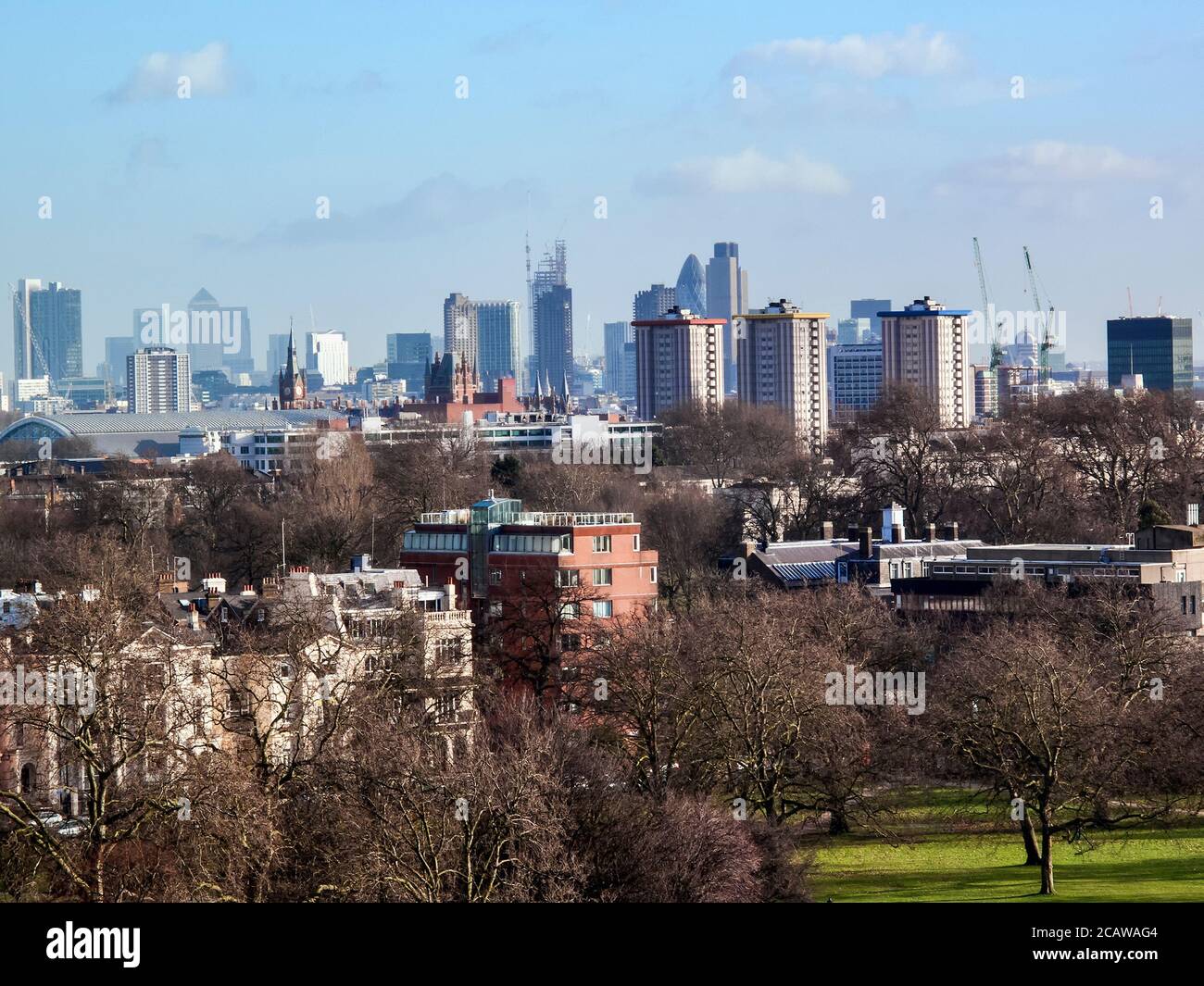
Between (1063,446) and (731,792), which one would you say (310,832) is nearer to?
(731,792)

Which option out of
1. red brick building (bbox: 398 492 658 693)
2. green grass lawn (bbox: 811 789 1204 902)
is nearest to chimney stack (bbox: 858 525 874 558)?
red brick building (bbox: 398 492 658 693)

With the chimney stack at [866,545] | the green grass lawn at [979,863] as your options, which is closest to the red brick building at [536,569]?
the green grass lawn at [979,863]

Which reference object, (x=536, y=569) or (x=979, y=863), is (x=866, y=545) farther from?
(x=979, y=863)

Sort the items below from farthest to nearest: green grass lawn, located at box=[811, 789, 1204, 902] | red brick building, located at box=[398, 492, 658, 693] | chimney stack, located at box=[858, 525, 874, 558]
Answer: chimney stack, located at box=[858, 525, 874, 558]
red brick building, located at box=[398, 492, 658, 693]
green grass lawn, located at box=[811, 789, 1204, 902]

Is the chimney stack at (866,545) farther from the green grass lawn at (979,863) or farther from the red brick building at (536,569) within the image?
the green grass lawn at (979,863)

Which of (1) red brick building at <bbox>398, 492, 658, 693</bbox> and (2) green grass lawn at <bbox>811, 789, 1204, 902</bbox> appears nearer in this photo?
(2) green grass lawn at <bbox>811, 789, 1204, 902</bbox>

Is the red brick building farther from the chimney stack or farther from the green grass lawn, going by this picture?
the chimney stack

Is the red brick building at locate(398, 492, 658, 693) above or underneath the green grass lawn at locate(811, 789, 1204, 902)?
above
